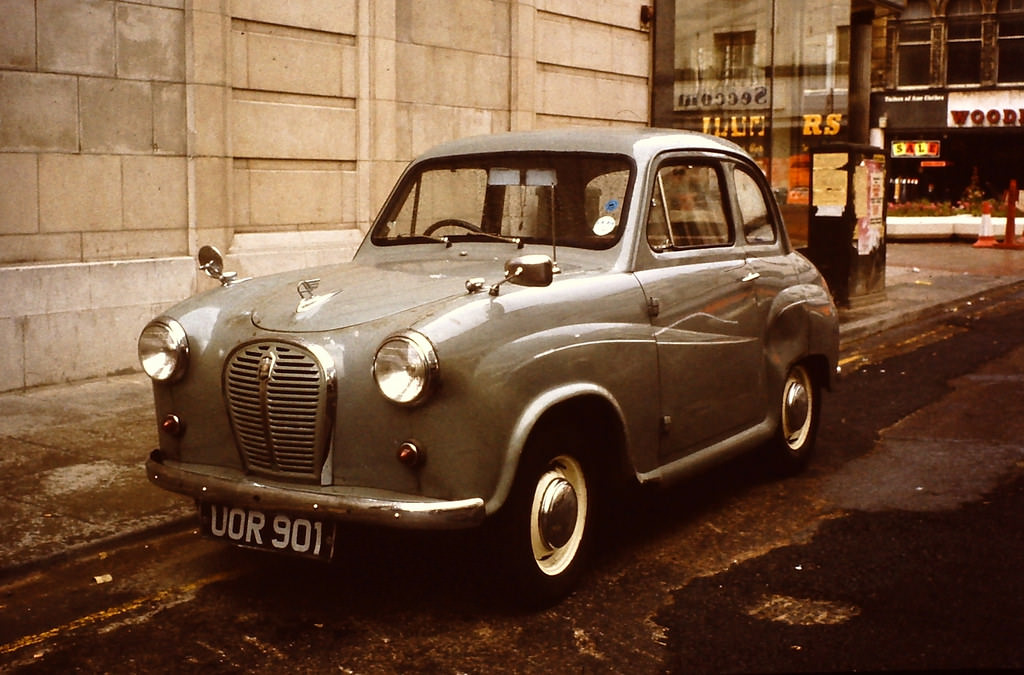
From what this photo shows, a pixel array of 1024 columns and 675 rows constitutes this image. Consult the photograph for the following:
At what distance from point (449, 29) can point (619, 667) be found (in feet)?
32.3

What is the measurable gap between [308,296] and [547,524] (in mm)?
1240

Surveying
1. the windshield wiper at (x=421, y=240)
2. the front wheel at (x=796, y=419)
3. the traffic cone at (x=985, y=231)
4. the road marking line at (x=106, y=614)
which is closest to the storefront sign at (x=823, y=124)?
the traffic cone at (x=985, y=231)

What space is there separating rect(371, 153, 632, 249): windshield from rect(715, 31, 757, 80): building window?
14.0m

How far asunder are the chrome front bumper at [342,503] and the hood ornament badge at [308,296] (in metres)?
0.65

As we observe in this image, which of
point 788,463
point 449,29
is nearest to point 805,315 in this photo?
point 788,463

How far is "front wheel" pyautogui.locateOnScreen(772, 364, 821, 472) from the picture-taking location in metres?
6.48

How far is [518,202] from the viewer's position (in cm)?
551

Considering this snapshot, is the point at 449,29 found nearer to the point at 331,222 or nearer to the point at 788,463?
the point at 331,222

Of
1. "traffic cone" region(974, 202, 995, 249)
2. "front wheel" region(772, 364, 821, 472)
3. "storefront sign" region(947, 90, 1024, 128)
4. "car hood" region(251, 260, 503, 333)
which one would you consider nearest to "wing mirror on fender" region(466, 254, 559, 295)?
"car hood" region(251, 260, 503, 333)

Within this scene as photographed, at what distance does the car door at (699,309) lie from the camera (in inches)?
207

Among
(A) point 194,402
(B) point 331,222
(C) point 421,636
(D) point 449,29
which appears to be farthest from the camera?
(D) point 449,29

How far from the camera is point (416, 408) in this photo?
4172 millimetres

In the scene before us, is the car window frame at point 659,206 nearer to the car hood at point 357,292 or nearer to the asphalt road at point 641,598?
the car hood at point 357,292

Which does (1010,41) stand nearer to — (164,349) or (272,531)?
(164,349)
